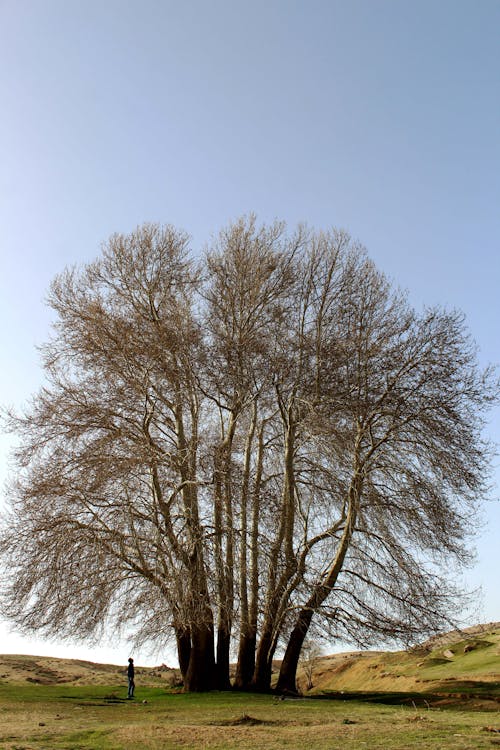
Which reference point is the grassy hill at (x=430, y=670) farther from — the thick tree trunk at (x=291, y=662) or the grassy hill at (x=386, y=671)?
the thick tree trunk at (x=291, y=662)

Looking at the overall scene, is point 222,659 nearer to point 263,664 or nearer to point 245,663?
point 245,663

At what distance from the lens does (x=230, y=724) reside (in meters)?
11.8

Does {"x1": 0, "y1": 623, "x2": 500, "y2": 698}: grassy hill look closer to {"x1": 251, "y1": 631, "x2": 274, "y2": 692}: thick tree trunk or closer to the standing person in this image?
{"x1": 251, "y1": 631, "x2": 274, "y2": 692}: thick tree trunk

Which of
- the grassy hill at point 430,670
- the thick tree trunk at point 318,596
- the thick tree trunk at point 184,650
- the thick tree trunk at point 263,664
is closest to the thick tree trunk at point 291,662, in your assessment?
the thick tree trunk at point 318,596

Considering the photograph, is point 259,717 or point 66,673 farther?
point 66,673

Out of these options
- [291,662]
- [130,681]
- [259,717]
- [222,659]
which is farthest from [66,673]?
[259,717]

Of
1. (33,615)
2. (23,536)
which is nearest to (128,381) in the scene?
(23,536)

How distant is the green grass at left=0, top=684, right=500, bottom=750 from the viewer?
9.27 m

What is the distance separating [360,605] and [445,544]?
3125 millimetres

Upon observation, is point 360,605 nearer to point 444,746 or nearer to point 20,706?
point 20,706

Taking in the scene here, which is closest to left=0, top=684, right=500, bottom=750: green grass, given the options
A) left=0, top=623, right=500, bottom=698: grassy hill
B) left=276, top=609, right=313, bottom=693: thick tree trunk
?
left=276, top=609, right=313, bottom=693: thick tree trunk

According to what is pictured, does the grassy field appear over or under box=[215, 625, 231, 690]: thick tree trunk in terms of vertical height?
under

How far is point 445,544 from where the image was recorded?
19.9 m

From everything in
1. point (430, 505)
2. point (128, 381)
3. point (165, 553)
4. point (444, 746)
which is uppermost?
point (128, 381)
